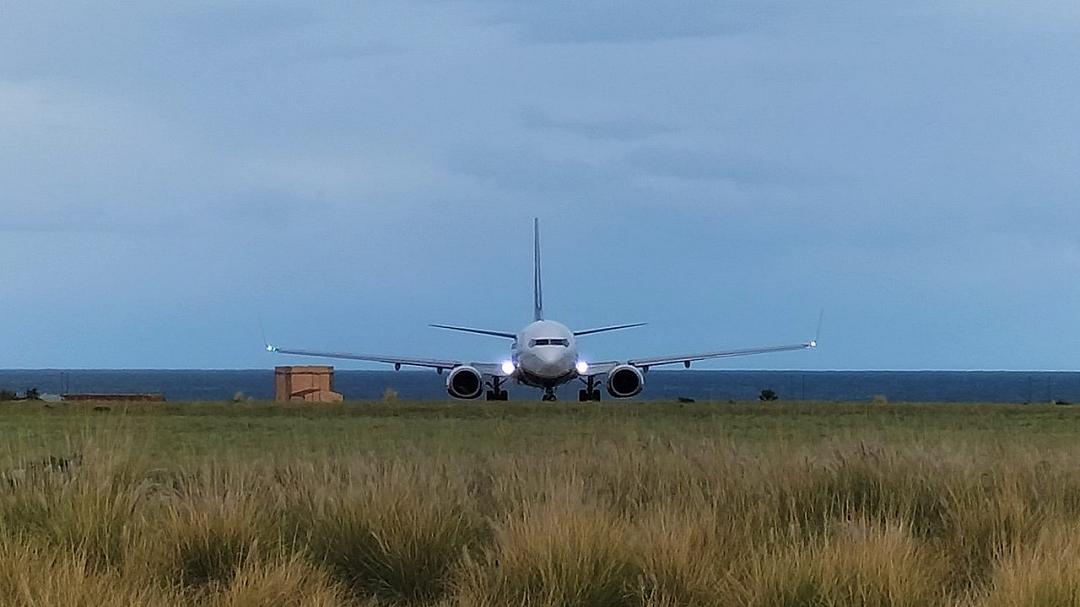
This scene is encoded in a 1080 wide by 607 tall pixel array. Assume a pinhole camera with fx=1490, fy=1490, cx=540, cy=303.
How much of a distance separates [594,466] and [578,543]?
14.3 feet

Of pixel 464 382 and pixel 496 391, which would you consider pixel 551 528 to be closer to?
pixel 464 382

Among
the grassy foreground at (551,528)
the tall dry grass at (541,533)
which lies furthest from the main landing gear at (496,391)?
the tall dry grass at (541,533)

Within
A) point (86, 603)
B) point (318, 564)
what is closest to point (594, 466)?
point (318, 564)

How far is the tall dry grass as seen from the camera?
30.6 ft

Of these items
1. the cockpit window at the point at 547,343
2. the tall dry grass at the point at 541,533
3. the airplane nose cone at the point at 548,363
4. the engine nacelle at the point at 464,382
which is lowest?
the tall dry grass at the point at 541,533

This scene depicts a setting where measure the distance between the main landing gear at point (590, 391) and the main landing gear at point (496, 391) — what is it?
2.57 m

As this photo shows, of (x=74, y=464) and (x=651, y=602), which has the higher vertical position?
(x=74, y=464)

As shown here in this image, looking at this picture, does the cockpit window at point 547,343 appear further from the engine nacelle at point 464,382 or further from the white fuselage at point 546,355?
the engine nacelle at point 464,382

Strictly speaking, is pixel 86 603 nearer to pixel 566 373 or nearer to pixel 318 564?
pixel 318 564

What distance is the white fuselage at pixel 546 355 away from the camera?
153 ft

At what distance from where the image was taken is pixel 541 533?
10070mm

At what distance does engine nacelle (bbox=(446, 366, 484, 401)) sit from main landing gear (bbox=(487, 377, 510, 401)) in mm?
758

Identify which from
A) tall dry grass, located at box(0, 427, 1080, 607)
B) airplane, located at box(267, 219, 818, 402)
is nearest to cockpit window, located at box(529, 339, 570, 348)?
airplane, located at box(267, 219, 818, 402)

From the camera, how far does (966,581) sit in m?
10.2
